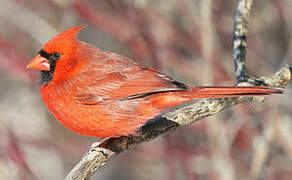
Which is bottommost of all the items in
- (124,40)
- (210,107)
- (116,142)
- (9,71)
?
(116,142)

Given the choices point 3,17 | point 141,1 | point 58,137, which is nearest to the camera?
point 141,1

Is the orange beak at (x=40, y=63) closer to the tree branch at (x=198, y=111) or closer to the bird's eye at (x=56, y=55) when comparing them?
the bird's eye at (x=56, y=55)

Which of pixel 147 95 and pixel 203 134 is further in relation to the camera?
pixel 203 134

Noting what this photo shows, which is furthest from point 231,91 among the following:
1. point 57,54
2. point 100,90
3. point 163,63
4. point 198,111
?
point 163,63

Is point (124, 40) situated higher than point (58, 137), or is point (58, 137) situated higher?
point (124, 40)

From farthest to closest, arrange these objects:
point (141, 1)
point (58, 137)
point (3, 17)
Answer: point (58, 137) → point (3, 17) → point (141, 1)

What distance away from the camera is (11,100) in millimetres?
5855

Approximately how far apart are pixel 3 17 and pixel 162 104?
9.62 ft

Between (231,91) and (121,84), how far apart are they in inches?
32.1

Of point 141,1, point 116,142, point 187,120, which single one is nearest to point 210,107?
point 187,120

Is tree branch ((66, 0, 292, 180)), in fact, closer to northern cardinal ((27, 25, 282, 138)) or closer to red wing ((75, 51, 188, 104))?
northern cardinal ((27, 25, 282, 138))

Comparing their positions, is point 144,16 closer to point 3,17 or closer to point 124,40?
point 124,40

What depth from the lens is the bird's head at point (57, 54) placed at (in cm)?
341

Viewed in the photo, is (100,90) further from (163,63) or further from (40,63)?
(163,63)
